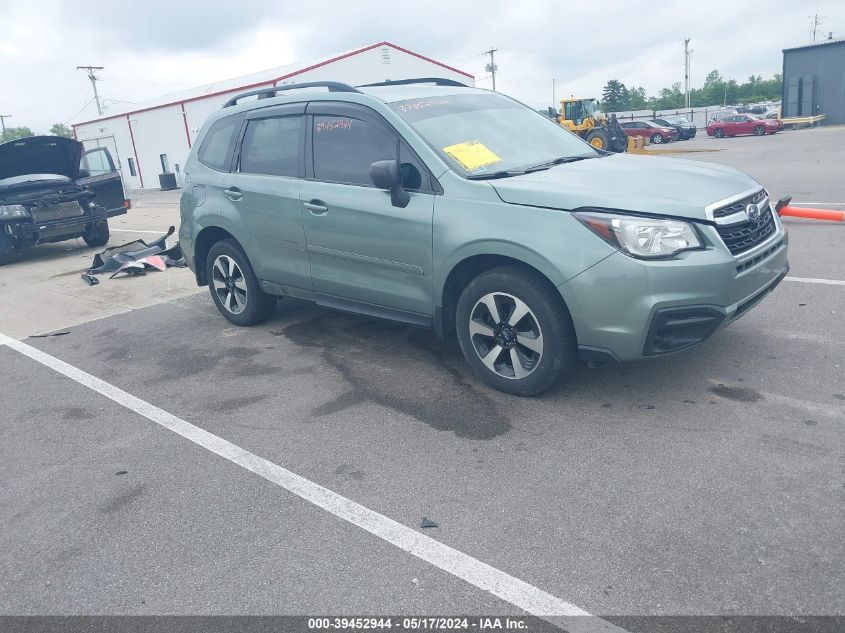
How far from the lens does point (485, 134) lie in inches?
192

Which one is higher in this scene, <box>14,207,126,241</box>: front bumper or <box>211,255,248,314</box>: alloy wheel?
<box>14,207,126,241</box>: front bumper

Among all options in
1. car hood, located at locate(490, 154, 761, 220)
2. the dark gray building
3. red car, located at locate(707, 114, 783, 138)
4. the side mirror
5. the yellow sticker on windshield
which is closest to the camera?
car hood, located at locate(490, 154, 761, 220)

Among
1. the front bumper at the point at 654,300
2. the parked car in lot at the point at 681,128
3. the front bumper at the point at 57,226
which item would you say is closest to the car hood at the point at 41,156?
the front bumper at the point at 57,226

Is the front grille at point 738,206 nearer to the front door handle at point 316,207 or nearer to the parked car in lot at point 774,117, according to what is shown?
the front door handle at point 316,207

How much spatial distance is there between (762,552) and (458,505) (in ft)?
4.17

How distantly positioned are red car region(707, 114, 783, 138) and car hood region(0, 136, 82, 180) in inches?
1349

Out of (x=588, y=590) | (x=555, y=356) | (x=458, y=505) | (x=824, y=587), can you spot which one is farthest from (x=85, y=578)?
(x=824, y=587)

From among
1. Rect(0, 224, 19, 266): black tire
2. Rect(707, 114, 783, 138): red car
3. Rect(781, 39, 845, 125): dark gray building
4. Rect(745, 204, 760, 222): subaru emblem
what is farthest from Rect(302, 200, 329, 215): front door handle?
Rect(781, 39, 845, 125): dark gray building

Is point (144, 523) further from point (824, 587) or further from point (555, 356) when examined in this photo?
point (824, 587)

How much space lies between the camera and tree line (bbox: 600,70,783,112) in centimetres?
8544

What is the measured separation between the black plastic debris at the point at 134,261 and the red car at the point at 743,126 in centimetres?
3458

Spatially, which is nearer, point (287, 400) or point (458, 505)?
point (458, 505)

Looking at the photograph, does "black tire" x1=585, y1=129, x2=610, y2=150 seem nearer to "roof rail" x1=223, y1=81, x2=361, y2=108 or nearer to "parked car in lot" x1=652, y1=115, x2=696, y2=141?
"parked car in lot" x1=652, y1=115, x2=696, y2=141

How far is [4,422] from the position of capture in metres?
4.71
